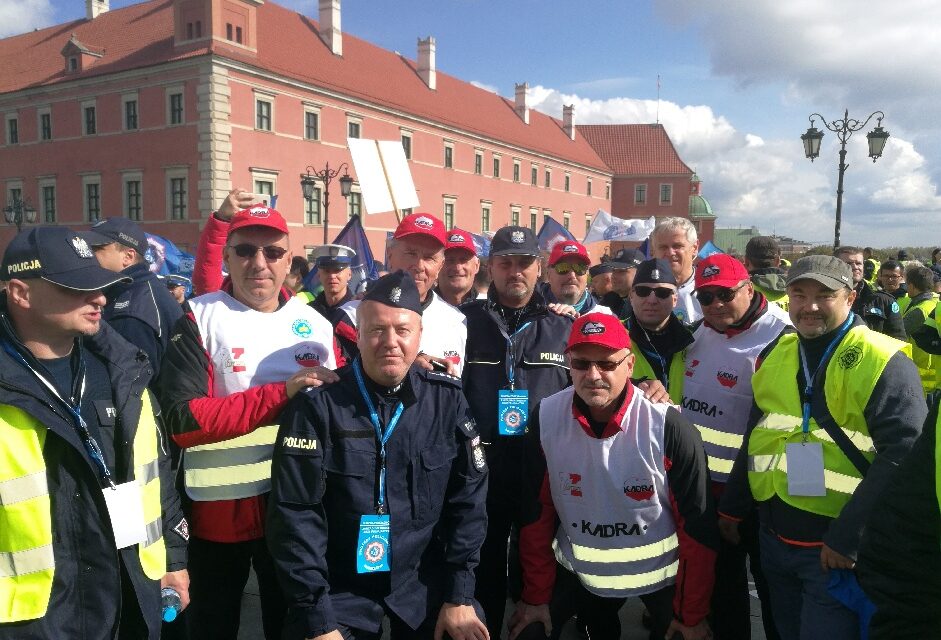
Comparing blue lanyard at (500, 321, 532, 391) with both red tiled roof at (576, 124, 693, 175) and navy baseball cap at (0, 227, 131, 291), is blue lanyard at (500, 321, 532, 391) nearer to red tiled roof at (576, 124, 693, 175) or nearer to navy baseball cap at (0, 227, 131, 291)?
navy baseball cap at (0, 227, 131, 291)

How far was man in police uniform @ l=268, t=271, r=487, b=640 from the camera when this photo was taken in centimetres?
255

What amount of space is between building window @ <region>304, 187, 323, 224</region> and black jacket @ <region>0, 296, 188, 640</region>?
103 feet

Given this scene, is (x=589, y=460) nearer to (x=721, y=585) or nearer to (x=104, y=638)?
(x=721, y=585)

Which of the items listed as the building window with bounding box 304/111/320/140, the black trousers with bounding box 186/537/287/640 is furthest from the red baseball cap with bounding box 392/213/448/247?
the building window with bounding box 304/111/320/140

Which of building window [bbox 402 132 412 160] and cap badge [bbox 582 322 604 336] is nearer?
cap badge [bbox 582 322 604 336]

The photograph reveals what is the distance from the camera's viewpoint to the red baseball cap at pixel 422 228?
3.62 meters

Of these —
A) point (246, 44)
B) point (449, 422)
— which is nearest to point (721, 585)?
point (449, 422)

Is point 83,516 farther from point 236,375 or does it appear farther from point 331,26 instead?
point 331,26

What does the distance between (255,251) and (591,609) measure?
2444mm

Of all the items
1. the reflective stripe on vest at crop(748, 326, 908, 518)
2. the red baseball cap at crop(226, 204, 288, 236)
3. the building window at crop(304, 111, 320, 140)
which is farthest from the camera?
the building window at crop(304, 111, 320, 140)

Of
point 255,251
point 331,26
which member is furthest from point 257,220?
point 331,26

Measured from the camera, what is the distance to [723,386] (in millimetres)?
3742

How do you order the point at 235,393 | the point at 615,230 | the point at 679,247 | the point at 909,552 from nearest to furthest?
the point at 909,552
the point at 235,393
the point at 679,247
the point at 615,230

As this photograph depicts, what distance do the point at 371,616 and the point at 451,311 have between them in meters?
1.69
